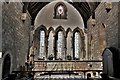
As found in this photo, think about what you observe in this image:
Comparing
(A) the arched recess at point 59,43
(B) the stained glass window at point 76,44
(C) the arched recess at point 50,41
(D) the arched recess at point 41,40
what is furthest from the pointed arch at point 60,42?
(B) the stained glass window at point 76,44

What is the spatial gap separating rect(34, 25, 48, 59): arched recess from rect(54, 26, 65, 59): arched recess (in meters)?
0.85

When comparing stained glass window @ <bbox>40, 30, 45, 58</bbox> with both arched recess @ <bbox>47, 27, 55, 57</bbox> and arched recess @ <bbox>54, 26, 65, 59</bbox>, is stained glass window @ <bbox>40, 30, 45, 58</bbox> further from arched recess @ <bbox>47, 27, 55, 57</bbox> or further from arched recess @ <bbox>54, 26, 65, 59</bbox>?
arched recess @ <bbox>54, 26, 65, 59</bbox>

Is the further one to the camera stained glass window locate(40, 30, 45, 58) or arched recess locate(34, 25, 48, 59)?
stained glass window locate(40, 30, 45, 58)

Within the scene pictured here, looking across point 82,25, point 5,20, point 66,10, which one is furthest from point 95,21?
point 5,20

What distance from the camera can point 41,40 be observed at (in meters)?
11.6

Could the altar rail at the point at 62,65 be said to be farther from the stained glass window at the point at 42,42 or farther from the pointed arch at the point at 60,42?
→ the stained glass window at the point at 42,42

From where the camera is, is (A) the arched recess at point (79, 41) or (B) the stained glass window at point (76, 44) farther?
(B) the stained glass window at point (76, 44)

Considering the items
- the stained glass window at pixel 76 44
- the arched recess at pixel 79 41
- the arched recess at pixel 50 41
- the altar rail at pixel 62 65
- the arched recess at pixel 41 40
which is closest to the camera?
the altar rail at pixel 62 65

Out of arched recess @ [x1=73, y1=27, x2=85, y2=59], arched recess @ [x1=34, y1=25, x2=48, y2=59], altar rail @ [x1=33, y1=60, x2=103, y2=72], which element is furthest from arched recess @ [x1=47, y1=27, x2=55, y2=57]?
altar rail @ [x1=33, y1=60, x2=103, y2=72]

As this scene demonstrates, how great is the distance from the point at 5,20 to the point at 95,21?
5348 millimetres

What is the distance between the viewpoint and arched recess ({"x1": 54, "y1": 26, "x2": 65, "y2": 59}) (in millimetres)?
11431

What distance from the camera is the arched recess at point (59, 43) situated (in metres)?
11.4

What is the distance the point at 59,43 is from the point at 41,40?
143 centimetres

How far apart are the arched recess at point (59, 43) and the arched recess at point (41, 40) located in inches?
33.6
